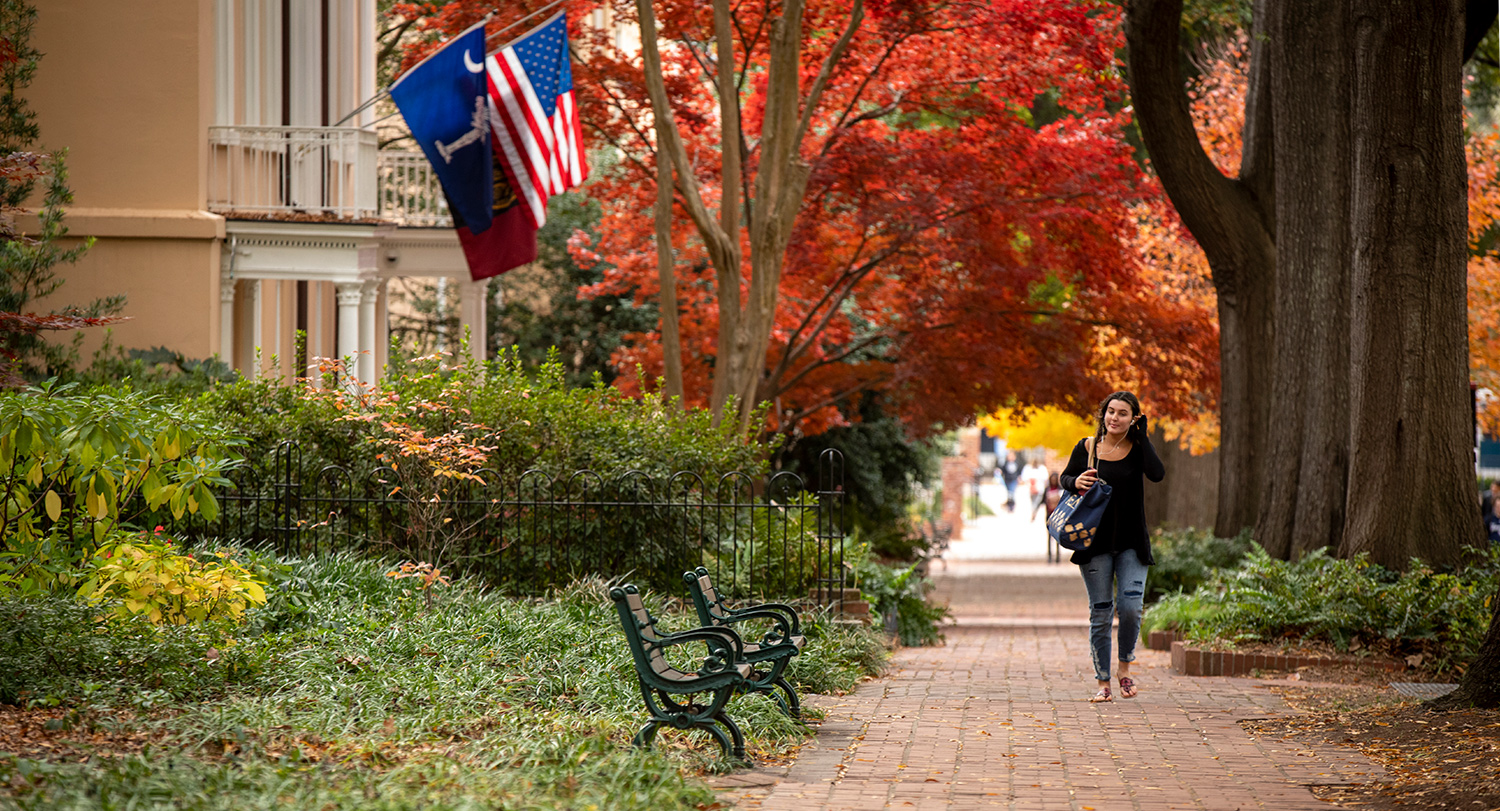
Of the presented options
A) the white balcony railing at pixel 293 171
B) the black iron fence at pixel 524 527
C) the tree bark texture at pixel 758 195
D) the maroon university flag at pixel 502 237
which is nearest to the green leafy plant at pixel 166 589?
the black iron fence at pixel 524 527

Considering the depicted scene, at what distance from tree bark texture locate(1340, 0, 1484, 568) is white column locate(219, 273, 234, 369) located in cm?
1007

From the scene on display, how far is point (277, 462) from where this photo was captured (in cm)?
951

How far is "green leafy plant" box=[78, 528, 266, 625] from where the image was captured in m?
6.98

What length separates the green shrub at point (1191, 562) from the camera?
1316 cm

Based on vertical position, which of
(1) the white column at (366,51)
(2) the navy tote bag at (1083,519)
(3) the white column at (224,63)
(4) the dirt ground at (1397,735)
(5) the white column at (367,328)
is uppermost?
(1) the white column at (366,51)

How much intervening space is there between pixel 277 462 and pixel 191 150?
512 centimetres

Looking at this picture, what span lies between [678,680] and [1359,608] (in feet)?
17.6

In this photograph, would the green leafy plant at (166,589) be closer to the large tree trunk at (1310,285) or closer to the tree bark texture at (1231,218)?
the large tree trunk at (1310,285)

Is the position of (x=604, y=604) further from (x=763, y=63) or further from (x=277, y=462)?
(x=763, y=63)

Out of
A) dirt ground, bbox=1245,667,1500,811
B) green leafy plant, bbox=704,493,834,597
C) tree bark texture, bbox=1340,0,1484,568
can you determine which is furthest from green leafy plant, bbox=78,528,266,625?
tree bark texture, bbox=1340,0,1484,568

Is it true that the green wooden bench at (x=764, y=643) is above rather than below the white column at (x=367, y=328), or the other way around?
below

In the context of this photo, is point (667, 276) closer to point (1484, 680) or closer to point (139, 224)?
point (139, 224)

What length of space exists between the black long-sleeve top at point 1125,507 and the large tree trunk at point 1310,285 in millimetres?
3565

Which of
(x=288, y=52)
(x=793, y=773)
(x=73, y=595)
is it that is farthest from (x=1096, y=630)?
(x=288, y=52)
